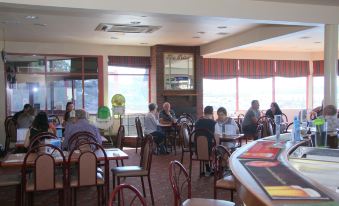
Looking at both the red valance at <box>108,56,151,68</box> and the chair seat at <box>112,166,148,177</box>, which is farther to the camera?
A: the red valance at <box>108,56,151,68</box>

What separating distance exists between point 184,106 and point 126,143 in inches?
81.0

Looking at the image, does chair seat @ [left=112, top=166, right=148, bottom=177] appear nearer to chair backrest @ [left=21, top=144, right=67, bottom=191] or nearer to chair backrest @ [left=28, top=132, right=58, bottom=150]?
chair backrest @ [left=21, top=144, right=67, bottom=191]

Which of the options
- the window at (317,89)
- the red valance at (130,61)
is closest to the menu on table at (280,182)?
the red valance at (130,61)

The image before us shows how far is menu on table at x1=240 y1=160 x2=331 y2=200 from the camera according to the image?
1829 mm

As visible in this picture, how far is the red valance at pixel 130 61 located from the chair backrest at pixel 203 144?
5.61 metres

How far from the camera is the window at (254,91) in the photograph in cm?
1241

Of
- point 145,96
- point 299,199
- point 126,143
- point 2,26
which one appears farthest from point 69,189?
point 145,96

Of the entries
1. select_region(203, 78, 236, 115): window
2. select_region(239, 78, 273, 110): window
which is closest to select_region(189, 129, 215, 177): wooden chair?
select_region(203, 78, 236, 115): window

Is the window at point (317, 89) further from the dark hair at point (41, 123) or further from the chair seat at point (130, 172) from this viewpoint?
the dark hair at point (41, 123)

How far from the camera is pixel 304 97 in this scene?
43.1 ft

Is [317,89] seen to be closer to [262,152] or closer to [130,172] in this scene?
[130,172]

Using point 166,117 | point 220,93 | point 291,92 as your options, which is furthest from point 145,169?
point 291,92

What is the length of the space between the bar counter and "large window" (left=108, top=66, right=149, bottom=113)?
7894 mm

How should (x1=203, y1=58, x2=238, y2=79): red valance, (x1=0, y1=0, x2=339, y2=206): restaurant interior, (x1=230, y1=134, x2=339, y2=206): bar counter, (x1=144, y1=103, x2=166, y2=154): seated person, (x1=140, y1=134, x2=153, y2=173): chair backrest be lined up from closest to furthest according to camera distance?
(x1=230, y1=134, x2=339, y2=206): bar counter → (x1=0, y1=0, x2=339, y2=206): restaurant interior → (x1=140, y1=134, x2=153, y2=173): chair backrest → (x1=144, y1=103, x2=166, y2=154): seated person → (x1=203, y1=58, x2=238, y2=79): red valance
